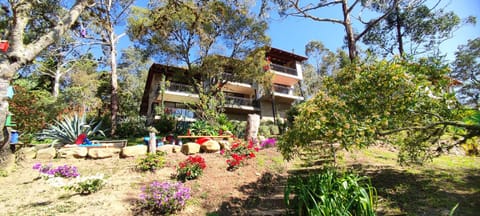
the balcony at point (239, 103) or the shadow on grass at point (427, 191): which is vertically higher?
the balcony at point (239, 103)

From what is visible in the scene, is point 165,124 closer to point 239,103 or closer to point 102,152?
point 102,152

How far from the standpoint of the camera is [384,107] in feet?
10.2

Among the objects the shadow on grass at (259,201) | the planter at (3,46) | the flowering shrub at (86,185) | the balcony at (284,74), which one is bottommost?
the shadow on grass at (259,201)

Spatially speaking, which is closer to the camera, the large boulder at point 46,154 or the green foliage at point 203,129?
the large boulder at point 46,154

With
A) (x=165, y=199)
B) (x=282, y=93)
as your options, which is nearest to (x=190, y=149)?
(x=165, y=199)

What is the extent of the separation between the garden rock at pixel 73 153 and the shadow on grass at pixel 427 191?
748 cm

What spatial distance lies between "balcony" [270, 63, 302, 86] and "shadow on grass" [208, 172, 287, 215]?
17001mm

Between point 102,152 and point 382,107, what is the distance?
7.18 meters

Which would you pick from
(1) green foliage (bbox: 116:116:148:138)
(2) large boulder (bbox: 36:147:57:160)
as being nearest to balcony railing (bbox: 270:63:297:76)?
(1) green foliage (bbox: 116:116:148:138)

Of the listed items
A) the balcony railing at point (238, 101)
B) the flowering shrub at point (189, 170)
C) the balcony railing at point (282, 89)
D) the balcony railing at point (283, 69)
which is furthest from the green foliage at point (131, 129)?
the balcony railing at point (283, 69)

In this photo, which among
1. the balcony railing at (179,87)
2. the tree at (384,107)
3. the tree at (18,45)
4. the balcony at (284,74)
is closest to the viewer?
the tree at (384,107)

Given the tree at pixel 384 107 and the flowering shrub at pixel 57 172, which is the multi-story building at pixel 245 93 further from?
the tree at pixel 384 107

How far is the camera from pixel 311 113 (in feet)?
10.1

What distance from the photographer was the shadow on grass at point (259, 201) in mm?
3762
